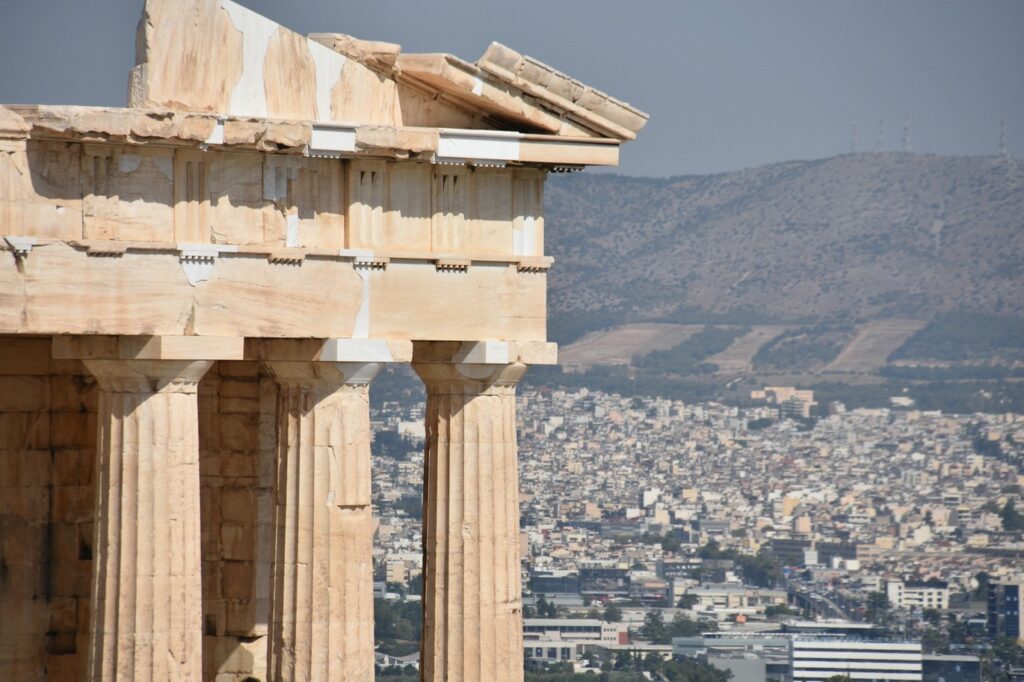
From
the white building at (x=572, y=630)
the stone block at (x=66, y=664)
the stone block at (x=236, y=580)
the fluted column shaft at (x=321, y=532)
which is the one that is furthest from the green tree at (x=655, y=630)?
the fluted column shaft at (x=321, y=532)

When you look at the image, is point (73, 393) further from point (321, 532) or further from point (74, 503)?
point (321, 532)

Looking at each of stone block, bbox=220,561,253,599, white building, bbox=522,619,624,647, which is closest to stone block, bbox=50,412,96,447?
stone block, bbox=220,561,253,599

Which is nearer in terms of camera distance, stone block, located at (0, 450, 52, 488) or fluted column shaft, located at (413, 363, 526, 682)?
fluted column shaft, located at (413, 363, 526, 682)

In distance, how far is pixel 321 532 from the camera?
110 feet

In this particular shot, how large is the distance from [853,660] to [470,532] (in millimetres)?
132853

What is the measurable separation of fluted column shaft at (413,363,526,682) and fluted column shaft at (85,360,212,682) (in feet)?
13.7

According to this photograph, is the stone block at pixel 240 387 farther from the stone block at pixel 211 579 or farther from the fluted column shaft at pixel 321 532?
the fluted column shaft at pixel 321 532

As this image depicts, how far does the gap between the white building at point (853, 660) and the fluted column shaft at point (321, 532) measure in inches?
4767

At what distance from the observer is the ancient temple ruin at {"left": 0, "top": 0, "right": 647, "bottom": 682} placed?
104ft

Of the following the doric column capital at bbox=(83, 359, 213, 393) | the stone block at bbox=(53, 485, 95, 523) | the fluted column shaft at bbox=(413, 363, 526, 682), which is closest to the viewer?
the doric column capital at bbox=(83, 359, 213, 393)

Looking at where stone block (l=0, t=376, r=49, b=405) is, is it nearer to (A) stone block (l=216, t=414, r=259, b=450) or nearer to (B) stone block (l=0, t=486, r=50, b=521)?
(B) stone block (l=0, t=486, r=50, b=521)

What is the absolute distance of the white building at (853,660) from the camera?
513 ft

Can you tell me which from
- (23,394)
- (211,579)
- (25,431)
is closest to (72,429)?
(25,431)

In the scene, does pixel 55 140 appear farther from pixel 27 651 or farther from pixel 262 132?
pixel 27 651
